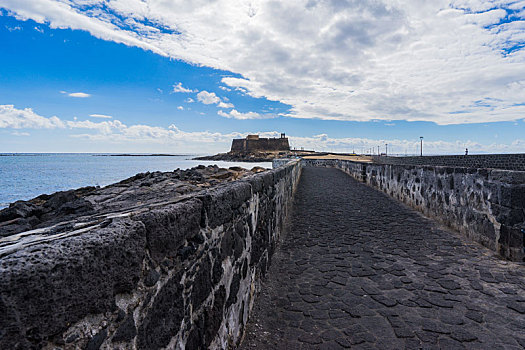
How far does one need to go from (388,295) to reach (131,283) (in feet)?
9.98

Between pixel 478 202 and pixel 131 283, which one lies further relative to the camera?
pixel 478 202

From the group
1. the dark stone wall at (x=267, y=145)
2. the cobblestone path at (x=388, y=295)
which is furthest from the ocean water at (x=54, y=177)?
the dark stone wall at (x=267, y=145)

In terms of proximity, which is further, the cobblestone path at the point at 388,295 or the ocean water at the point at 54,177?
the ocean water at the point at 54,177

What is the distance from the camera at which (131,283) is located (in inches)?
51.5

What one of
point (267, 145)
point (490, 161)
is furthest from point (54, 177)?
point (267, 145)

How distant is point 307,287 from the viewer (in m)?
3.83

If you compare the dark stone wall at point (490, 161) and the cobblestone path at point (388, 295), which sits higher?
the dark stone wall at point (490, 161)

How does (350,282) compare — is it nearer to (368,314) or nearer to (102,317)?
Answer: (368,314)

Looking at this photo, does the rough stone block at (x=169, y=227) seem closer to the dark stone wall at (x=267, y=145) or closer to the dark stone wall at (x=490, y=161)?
the dark stone wall at (x=490, y=161)

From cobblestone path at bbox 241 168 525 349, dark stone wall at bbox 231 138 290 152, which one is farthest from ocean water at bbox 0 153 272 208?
dark stone wall at bbox 231 138 290 152

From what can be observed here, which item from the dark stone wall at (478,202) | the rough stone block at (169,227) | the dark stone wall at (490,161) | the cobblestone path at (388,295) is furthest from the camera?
the dark stone wall at (490,161)

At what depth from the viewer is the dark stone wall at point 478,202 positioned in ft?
14.3

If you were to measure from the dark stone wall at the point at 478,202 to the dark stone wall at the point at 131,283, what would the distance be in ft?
13.1

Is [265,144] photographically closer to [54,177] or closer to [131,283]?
[54,177]
